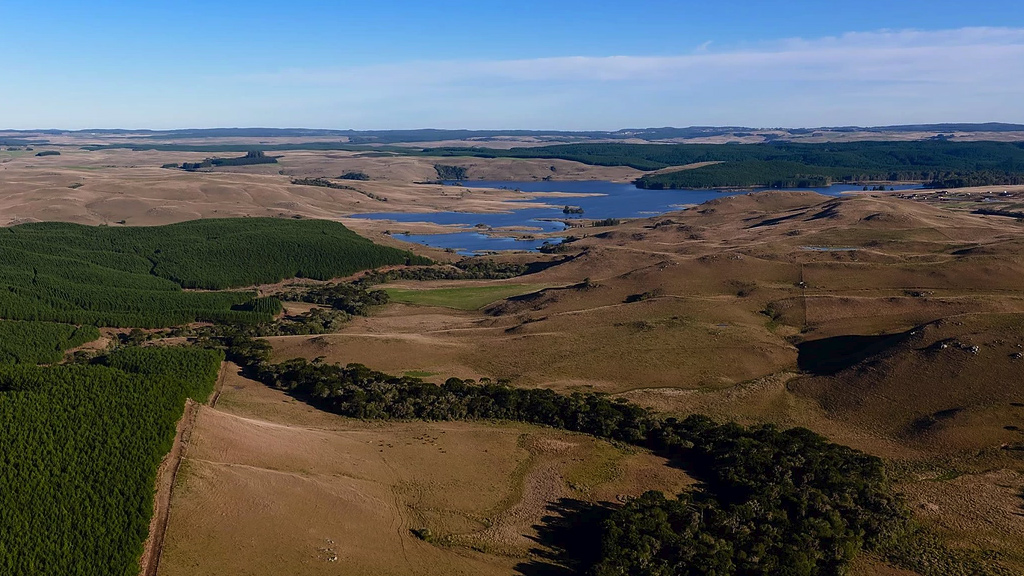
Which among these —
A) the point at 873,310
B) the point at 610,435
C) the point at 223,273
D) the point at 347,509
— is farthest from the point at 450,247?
the point at 347,509

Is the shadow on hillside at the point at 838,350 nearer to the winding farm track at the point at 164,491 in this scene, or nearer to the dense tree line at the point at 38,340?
the winding farm track at the point at 164,491

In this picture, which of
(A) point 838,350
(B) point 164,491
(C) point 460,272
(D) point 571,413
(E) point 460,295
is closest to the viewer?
(B) point 164,491

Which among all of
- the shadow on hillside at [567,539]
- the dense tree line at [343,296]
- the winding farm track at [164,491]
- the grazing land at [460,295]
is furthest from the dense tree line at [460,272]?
the shadow on hillside at [567,539]

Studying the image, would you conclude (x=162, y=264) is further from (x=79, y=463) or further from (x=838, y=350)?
(x=838, y=350)

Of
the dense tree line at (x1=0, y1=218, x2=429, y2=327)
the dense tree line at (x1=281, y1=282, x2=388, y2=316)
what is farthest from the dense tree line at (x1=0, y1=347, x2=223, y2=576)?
the dense tree line at (x1=281, y1=282, x2=388, y2=316)

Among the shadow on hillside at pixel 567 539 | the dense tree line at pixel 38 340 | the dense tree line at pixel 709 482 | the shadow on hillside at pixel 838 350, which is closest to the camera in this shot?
the dense tree line at pixel 709 482

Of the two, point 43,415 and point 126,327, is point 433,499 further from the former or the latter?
point 126,327

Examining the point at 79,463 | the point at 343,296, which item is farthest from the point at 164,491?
the point at 343,296
